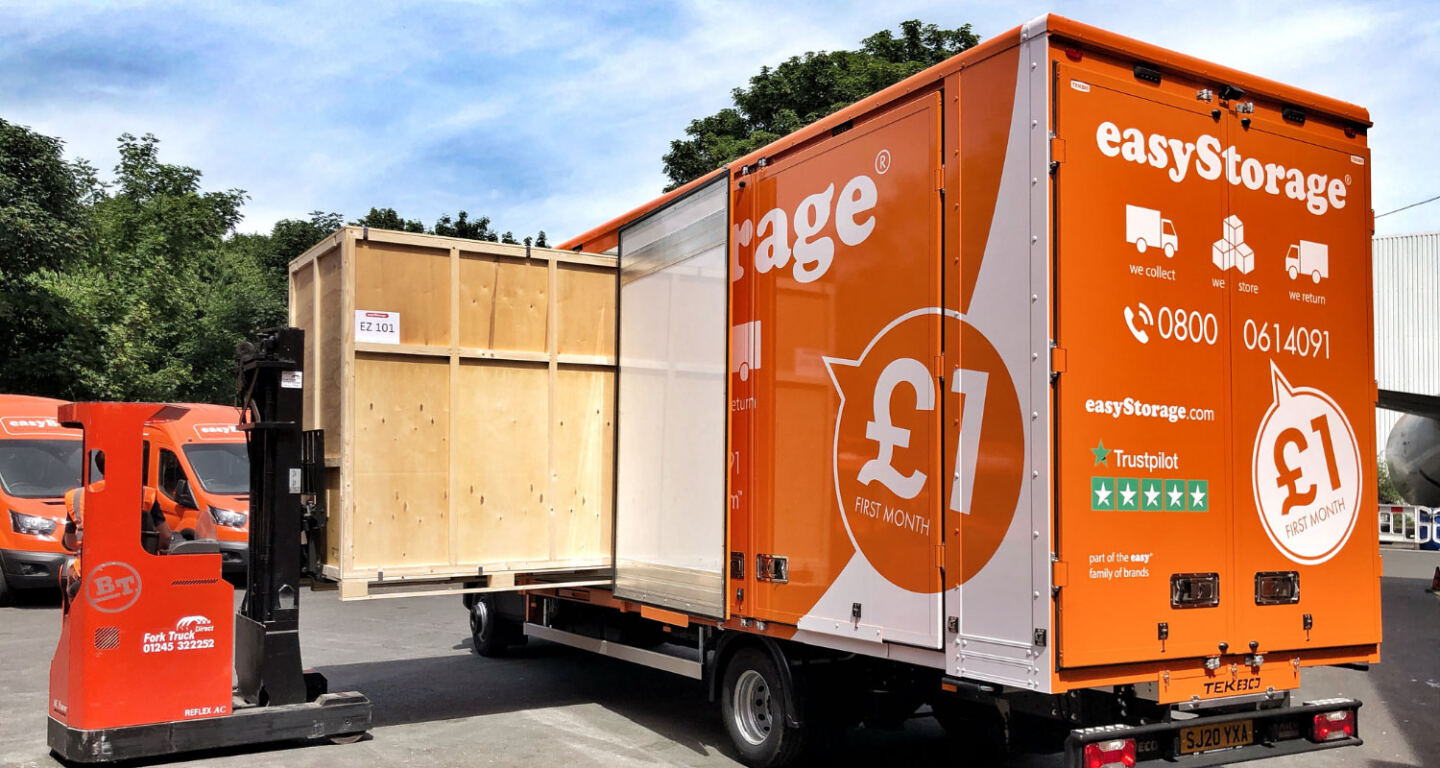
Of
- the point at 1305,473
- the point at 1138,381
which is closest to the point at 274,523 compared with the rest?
the point at 1138,381

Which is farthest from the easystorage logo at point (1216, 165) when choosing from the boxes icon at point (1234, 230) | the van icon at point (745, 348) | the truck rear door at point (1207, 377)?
the van icon at point (745, 348)

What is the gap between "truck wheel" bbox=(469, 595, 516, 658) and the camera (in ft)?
36.9

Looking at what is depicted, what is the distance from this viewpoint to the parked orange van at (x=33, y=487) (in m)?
15.0

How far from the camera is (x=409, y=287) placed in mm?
7562

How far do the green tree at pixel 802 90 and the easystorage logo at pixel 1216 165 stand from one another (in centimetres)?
1843

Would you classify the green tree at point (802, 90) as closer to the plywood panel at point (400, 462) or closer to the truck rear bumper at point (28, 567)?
the truck rear bumper at point (28, 567)

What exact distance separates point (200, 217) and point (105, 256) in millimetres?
3138

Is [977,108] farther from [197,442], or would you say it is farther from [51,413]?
[51,413]

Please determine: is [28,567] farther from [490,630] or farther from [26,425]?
[490,630]

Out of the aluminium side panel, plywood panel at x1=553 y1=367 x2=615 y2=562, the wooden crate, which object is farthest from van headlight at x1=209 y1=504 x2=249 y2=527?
the aluminium side panel

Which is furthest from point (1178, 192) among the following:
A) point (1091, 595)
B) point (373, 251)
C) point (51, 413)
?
point (51, 413)

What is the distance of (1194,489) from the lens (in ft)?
17.2

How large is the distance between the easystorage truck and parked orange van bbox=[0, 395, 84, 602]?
32.0 feet

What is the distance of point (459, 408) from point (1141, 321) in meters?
4.52
